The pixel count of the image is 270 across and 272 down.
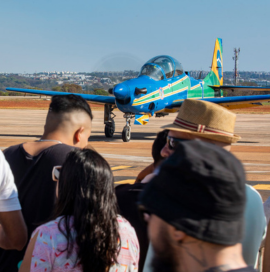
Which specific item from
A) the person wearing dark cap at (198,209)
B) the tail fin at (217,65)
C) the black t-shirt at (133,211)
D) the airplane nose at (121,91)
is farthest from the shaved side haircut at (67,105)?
the tail fin at (217,65)

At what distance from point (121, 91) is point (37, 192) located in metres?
12.3

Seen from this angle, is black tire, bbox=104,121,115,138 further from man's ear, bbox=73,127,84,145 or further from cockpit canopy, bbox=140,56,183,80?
man's ear, bbox=73,127,84,145

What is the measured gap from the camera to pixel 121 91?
15.0 metres

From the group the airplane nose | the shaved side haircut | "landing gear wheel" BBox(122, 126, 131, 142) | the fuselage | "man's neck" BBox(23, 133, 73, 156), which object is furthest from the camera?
"landing gear wheel" BBox(122, 126, 131, 142)

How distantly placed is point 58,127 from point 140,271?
1272mm

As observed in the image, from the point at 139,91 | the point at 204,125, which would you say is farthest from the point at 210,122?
the point at 139,91

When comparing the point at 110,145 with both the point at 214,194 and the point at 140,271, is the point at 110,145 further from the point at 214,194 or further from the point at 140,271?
the point at 214,194

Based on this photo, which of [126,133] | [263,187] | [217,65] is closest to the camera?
[263,187]

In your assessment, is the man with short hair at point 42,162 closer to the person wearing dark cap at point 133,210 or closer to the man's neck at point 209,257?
the person wearing dark cap at point 133,210

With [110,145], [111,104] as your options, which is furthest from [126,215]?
[111,104]

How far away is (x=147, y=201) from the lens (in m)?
1.36

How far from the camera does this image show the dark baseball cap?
1.27 m

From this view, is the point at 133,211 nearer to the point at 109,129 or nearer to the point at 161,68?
the point at 161,68

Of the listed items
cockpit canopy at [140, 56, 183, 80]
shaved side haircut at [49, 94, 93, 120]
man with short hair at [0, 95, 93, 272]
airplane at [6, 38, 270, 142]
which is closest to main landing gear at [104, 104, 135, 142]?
airplane at [6, 38, 270, 142]
